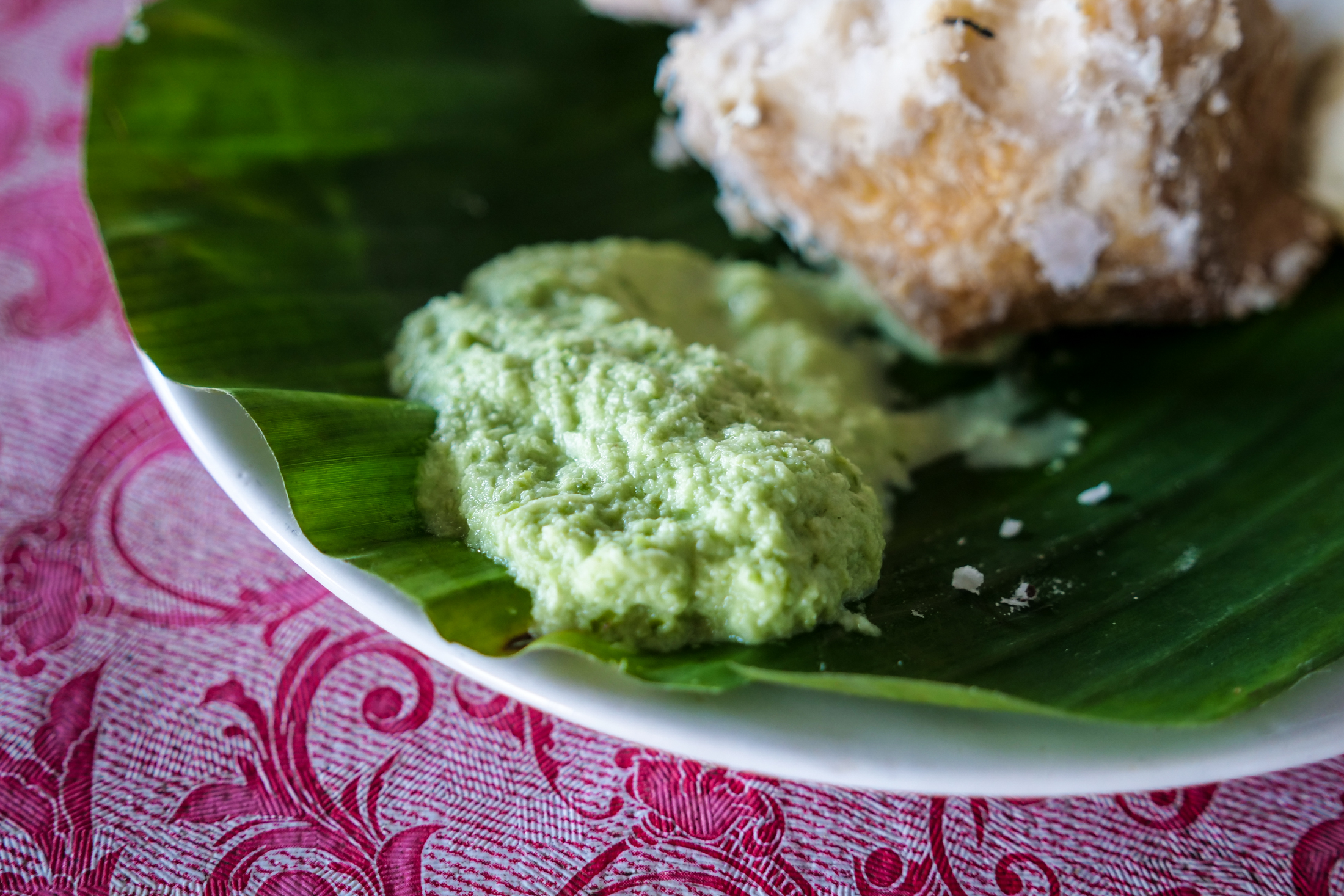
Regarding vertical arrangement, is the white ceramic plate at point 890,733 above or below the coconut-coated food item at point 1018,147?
below

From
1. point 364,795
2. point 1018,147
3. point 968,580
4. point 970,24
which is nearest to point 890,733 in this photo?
point 968,580

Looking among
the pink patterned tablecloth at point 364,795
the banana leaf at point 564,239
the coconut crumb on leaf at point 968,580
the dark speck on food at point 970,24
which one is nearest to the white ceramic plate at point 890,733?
the banana leaf at point 564,239

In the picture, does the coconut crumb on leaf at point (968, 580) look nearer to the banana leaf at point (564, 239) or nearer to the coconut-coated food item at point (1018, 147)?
the banana leaf at point (564, 239)

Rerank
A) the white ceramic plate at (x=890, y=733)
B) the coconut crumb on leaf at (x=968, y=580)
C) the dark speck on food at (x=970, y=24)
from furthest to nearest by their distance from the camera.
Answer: the dark speck on food at (x=970, y=24)
the coconut crumb on leaf at (x=968, y=580)
the white ceramic plate at (x=890, y=733)

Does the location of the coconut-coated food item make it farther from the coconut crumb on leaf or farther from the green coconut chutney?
the coconut crumb on leaf

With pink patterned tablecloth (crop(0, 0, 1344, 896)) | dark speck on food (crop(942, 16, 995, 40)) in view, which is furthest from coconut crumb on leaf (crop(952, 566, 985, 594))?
dark speck on food (crop(942, 16, 995, 40))

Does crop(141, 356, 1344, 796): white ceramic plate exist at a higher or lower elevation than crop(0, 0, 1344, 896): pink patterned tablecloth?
higher

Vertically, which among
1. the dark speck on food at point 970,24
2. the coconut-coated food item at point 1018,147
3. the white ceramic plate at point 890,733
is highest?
the dark speck on food at point 970,24

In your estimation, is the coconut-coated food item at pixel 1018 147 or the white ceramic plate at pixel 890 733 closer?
the white ceramic plate at pixel 890 733
